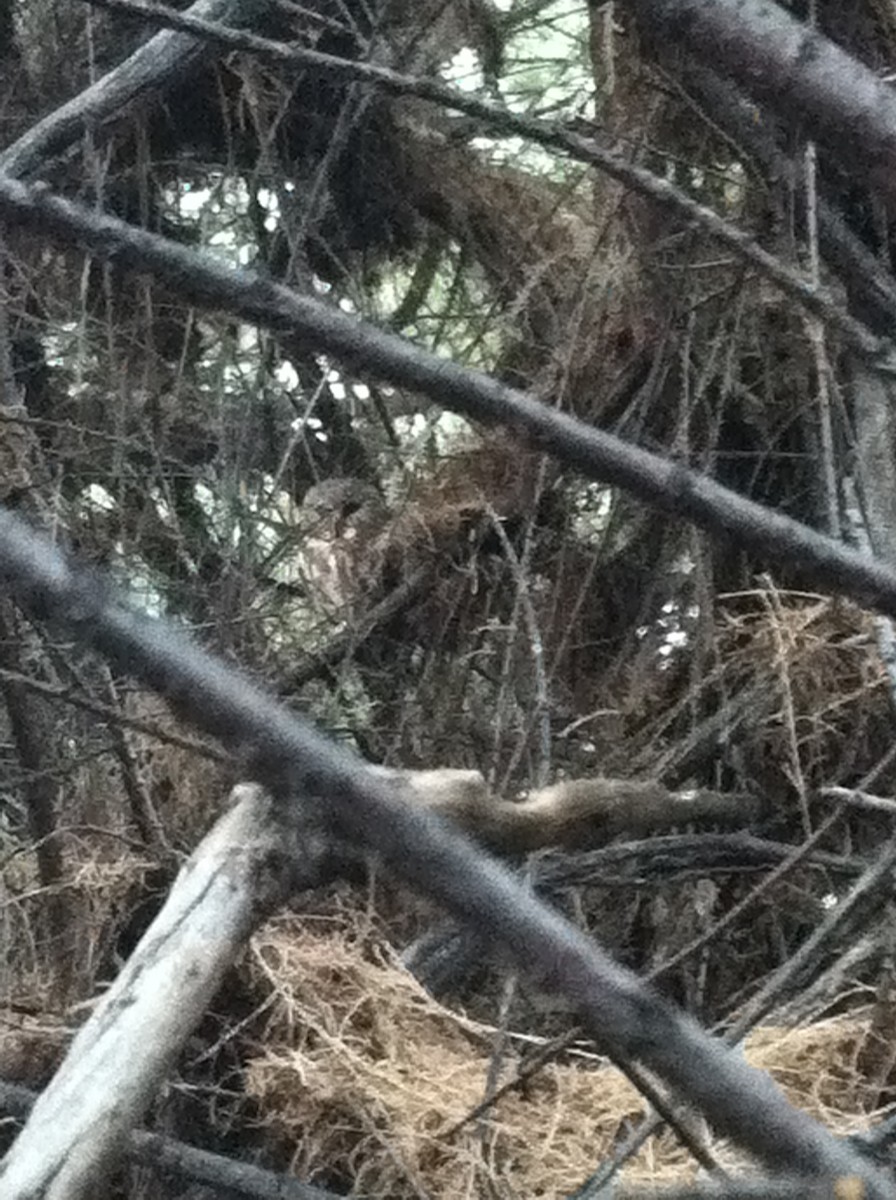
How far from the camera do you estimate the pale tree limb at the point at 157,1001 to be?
93 cm

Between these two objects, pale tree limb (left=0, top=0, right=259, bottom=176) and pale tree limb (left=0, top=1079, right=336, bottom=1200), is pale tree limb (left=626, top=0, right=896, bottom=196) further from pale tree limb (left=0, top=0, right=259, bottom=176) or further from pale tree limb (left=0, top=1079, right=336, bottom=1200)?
pale tree limb (left=0, top=0, right=259, bottom=176)

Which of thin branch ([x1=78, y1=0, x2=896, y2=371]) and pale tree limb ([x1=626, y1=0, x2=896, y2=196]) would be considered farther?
thin branch ([x1=78, y1=0, x2=896, y2=371])

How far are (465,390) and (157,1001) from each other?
0.55 meters

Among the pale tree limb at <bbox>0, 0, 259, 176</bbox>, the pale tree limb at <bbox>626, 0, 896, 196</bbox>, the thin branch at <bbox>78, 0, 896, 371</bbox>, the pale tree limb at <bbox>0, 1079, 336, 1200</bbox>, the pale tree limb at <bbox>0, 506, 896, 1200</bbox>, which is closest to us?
the pale tree limb at <bbox>0, 506, 896, 1200</bbox>

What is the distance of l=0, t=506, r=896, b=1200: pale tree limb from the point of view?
352 mm

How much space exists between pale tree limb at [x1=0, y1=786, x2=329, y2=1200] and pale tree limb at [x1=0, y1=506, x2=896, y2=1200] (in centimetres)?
42

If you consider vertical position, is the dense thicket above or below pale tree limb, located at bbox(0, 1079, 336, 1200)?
above

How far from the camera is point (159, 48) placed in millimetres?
2066

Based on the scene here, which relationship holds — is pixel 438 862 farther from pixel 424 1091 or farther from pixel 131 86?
pixel 131 86

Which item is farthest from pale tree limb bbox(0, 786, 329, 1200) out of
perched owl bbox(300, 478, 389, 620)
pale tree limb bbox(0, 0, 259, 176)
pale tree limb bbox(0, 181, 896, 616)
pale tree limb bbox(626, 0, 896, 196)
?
perched owl bbox(300, 478, 389, 620)

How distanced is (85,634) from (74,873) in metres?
1.66

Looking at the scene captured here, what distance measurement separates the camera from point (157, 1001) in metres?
1.09

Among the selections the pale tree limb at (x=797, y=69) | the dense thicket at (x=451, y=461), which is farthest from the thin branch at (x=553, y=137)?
the dense thicket at (x=451, y=461)

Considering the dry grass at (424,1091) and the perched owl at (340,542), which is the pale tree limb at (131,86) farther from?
the dry grass at (424,1091)
